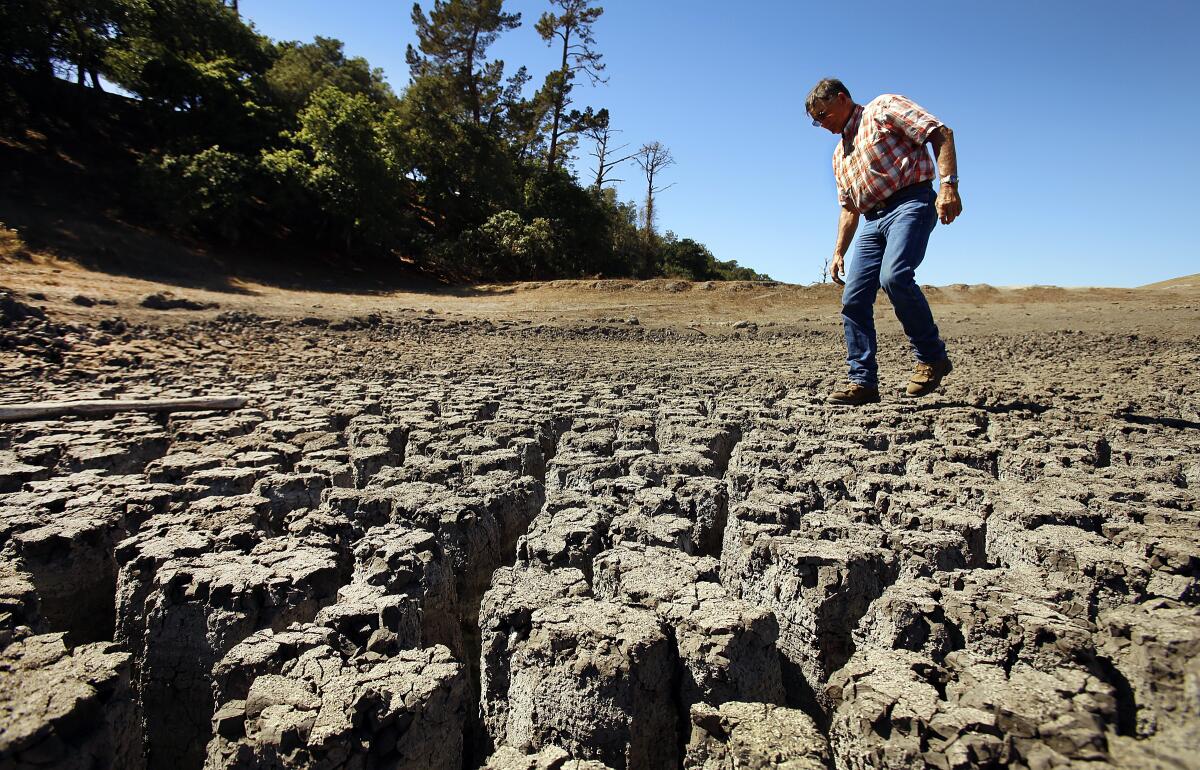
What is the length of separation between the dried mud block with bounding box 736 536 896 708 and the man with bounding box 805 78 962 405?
185 cm

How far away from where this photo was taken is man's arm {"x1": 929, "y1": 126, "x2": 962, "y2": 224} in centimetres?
340

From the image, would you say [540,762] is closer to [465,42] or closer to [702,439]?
[702,439]

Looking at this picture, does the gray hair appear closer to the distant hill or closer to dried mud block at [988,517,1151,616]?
dried mud block at [988,517,1151,616]

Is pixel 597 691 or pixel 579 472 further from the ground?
pixel 579 472

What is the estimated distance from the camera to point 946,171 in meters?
3.41

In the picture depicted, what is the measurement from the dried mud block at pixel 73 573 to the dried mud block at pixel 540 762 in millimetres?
1701

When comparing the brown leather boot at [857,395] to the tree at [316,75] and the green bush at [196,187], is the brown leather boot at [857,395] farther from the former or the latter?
the tree at [316,75]

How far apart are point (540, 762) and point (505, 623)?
48 centimetres

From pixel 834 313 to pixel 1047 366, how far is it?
6.82 metres

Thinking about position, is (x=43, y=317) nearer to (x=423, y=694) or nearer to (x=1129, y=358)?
(x=423, y=694)

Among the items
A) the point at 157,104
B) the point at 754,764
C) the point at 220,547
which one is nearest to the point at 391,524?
the point at 220,547

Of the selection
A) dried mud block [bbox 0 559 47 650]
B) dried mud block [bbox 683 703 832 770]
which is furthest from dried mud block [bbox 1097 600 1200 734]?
dried mud block [bbox 0 559 47 650]

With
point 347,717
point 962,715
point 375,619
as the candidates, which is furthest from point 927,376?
point 347,717

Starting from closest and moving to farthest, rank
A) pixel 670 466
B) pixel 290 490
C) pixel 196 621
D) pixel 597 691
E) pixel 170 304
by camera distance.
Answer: pixel 597 691
pixel 196 621
pixel 290 490
pixel 670 466
pixel 170 304
